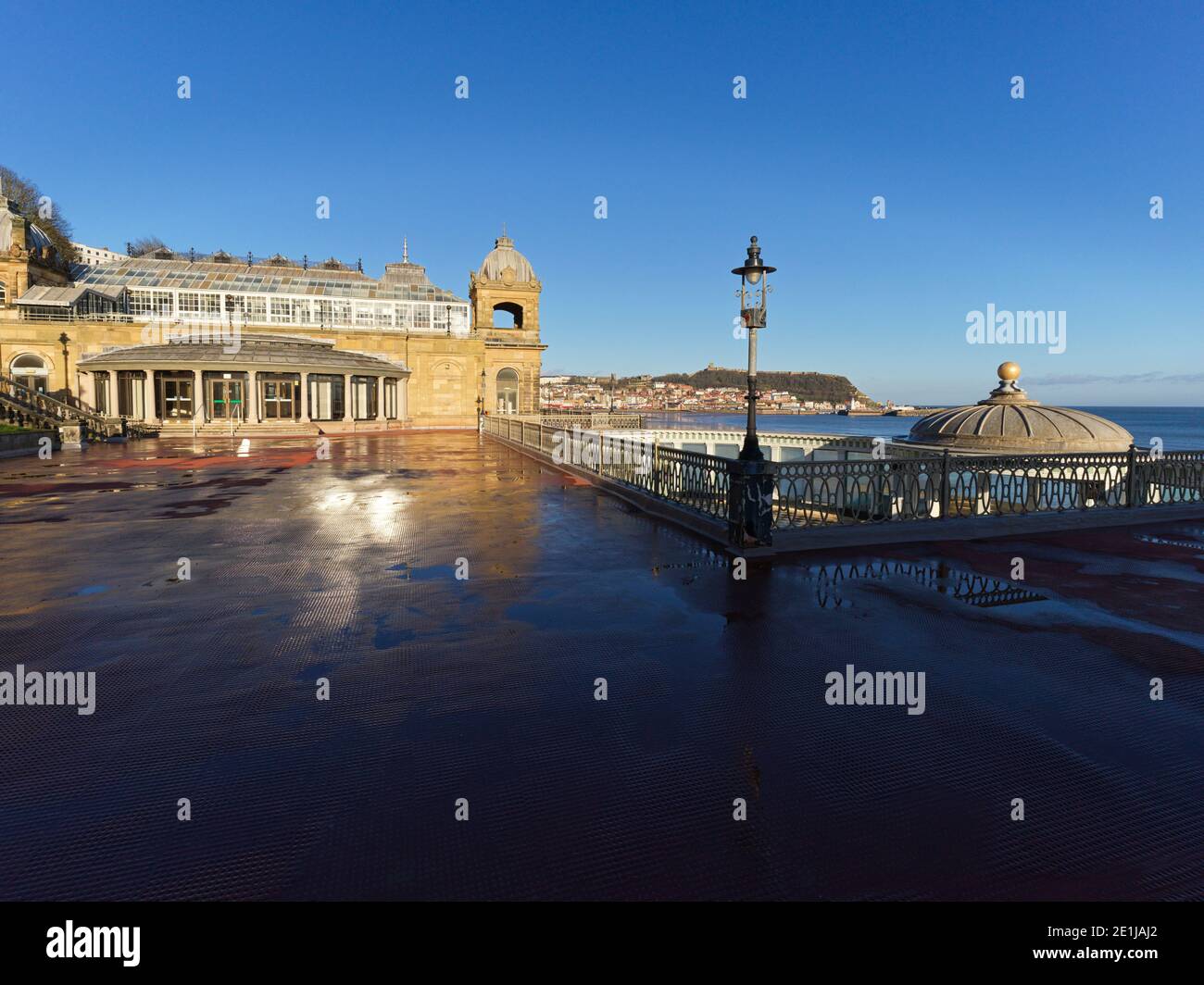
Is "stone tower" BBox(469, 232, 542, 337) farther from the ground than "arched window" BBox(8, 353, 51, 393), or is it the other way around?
"stone tower" BBox(469, 232, 542, 337)

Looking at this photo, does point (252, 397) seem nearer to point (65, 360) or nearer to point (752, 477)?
point (65, 360)

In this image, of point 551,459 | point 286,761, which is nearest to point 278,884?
point 286,761

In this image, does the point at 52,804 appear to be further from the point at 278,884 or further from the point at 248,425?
the point at 248,425

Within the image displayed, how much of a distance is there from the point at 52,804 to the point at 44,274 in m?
67.3

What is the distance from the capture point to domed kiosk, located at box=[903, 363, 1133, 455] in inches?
771

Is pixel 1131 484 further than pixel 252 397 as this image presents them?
No

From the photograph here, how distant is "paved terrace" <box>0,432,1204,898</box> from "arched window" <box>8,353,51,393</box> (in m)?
49.7

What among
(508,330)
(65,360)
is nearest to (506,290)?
(508,330)

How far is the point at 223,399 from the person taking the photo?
4569 centimetres

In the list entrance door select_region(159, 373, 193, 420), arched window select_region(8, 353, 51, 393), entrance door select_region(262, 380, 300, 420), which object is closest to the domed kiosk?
entrance door select_region(262, 380, 300, 420)

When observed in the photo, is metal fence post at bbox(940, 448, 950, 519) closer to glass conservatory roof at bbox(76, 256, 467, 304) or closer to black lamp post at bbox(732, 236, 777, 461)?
black lamp post at bbox(732, 236, 777, 461)

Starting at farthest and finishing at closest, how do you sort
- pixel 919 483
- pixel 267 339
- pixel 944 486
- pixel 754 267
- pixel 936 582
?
pixel 267 339
pixel 919 483
pixel 944 486
pixel 754 267
pixel 936 582

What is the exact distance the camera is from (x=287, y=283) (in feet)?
184

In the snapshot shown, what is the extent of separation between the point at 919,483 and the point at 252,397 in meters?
43.0
